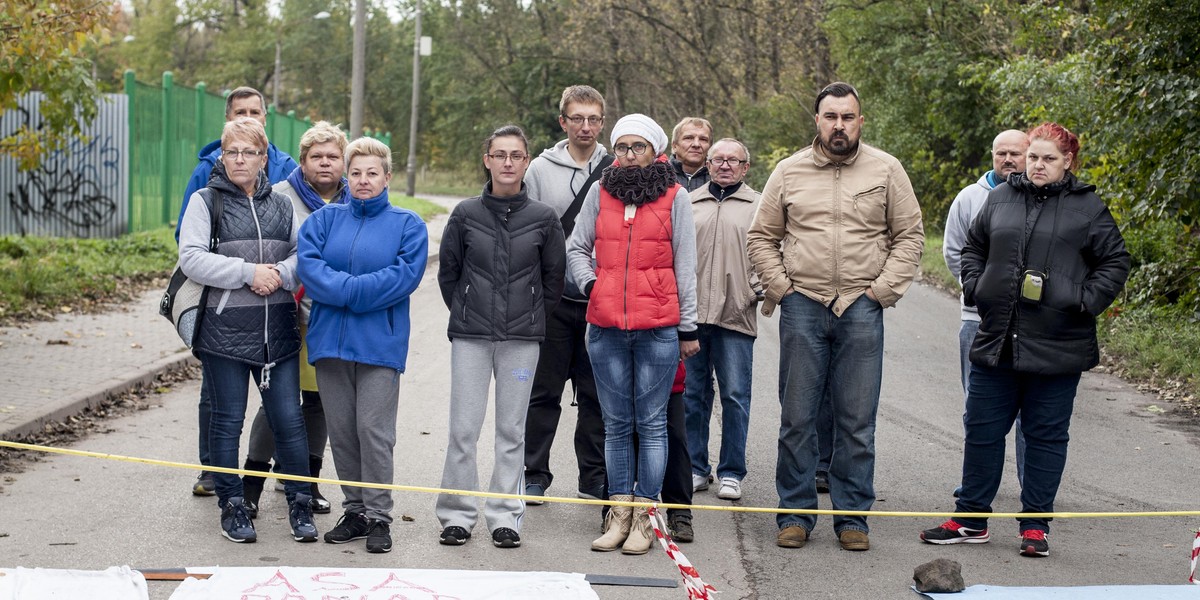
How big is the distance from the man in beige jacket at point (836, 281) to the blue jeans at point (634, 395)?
58cm

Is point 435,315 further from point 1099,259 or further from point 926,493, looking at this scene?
point 1099,259

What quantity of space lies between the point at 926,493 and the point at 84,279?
10.7 metres

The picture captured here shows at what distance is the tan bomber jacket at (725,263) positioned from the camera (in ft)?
22.1

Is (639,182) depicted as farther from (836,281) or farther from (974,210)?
(974,210)

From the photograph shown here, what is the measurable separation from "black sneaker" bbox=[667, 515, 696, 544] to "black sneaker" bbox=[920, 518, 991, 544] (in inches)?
43.6

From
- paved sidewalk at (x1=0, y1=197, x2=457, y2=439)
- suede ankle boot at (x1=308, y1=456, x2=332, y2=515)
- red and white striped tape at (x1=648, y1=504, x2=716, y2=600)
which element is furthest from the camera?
paved sidewalk at (x1=0, y1=197, x2=457, y2=439)

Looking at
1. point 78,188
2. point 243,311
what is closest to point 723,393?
point 243,311

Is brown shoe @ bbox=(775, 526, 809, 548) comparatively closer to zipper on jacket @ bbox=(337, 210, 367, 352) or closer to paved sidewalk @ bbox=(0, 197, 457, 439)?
zipper on jacket @ bbox=(337, 210, 367, 352)

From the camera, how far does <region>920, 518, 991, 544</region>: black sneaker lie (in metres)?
6.09

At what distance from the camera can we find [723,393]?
688 centimetres

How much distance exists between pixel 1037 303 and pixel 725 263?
1662mm

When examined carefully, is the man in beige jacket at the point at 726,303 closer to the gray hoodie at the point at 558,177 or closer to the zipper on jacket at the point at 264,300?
the gray hoodie at the point at 558,177

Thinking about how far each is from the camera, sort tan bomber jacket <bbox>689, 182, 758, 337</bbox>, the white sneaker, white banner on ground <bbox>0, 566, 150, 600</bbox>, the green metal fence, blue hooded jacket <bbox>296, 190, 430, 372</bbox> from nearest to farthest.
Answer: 1. white banner on ground <bbox>0, 566, 150, 600</bbox>
2. blue hooded jacket <bbox>296, 190, 430, 372</bbox>
3. tan bomber jacket <bbox>689, 182, 758, 337</bbox>
4. the white sneaker
5. the green metal fence

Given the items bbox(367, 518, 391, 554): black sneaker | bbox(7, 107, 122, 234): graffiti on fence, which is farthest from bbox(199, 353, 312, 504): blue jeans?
bbox(7, 107, 122, 234): graffiti on fence
